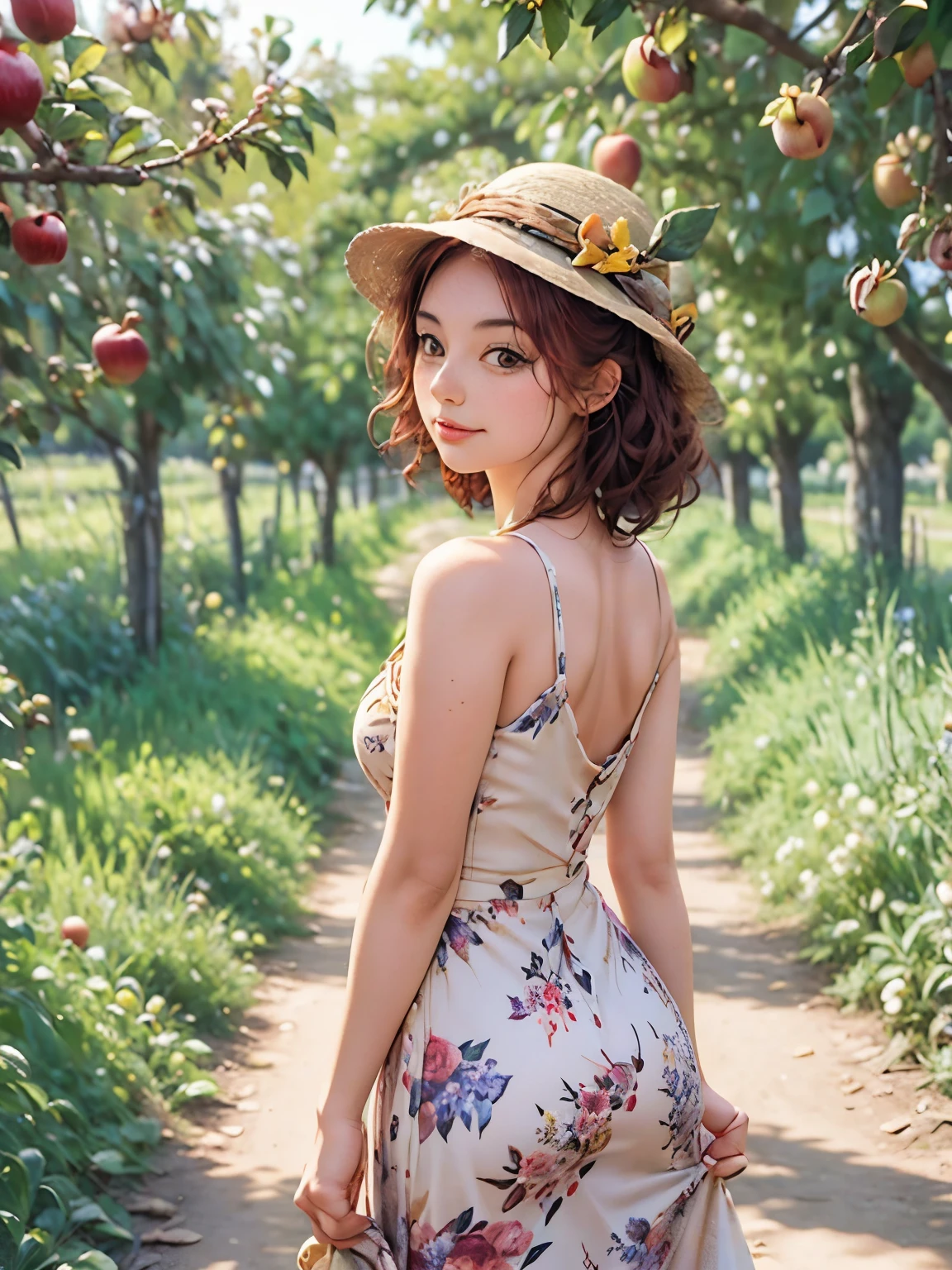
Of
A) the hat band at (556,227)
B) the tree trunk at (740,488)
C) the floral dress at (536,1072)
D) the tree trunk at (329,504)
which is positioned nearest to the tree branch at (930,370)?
the hat band at (556,227)

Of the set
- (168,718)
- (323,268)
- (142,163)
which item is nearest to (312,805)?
(168,718)

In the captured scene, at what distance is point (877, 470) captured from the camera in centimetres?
873

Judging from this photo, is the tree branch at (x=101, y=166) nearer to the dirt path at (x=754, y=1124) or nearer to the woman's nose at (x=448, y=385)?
the woman's nose at (x=448, y=385)

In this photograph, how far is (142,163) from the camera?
243 centimetres

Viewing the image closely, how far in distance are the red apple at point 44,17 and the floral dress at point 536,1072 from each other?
135cm

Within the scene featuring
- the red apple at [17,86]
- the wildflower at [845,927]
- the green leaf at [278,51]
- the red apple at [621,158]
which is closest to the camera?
the red apple at [17,86]

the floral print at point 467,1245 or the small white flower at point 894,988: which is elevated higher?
the floral print at point 467,1245

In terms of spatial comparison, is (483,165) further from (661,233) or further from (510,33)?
(661,233)

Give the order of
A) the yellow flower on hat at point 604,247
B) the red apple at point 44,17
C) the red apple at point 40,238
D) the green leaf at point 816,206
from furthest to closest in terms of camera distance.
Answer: the green leaf at point 816,206, the red apple at point 40,238, the red apple at point 44,17, the yellow flower on hat at point 604,247

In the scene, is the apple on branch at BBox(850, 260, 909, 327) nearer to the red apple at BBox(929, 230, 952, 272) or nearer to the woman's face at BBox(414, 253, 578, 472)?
the red apple at BBox(929, 230, 952, 272)

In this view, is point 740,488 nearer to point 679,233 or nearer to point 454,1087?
point 679,233

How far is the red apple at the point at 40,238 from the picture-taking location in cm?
229

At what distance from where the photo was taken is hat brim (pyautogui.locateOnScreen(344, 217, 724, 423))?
1453 mm

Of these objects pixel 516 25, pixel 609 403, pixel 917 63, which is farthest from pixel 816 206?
pixel 609 403
